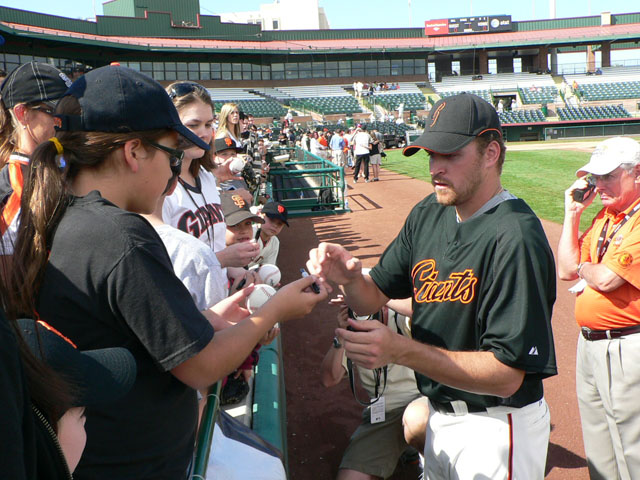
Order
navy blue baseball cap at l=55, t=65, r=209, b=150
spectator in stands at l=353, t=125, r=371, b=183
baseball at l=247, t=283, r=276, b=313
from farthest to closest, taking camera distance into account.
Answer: spectator in stands at l=353, t=125, r=371, b=183, baseball at l=247, t=283, r=276, b=313, navy blue baseball cap at l=55, t=65, r=209, b=150

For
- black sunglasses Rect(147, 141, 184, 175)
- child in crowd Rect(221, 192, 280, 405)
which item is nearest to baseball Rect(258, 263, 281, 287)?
child in crowd Rect(221, 192, 280, 405)

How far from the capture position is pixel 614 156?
10.7 ft

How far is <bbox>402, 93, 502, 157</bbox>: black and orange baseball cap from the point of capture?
2318mm

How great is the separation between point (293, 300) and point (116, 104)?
2.85 feet

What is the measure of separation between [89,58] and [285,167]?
1477 inches

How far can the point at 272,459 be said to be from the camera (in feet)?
7.84

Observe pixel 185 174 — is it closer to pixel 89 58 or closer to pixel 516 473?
pixel 516 473

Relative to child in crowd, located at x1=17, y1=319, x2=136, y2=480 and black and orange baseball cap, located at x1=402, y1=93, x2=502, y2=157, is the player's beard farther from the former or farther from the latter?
child in crowd, located at x1=17, y1=319, x2=136, y2=480

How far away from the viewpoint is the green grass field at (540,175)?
511 inches

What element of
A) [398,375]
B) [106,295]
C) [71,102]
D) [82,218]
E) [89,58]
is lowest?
[398,375]

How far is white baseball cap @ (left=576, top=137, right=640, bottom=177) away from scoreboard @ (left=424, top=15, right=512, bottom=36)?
59.5 meters

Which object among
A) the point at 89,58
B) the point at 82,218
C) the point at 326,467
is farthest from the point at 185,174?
the point at 89,58

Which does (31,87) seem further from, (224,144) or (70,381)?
(224,144)

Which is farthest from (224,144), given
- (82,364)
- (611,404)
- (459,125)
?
(82,364)
